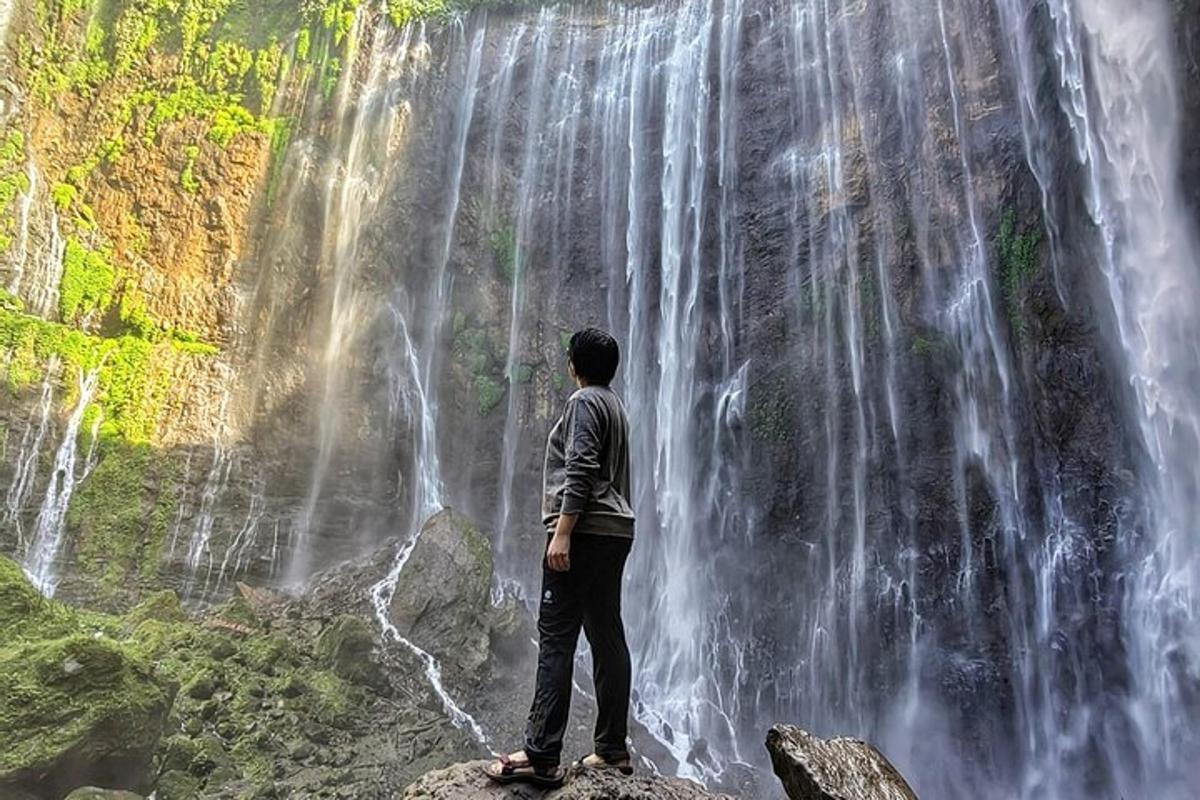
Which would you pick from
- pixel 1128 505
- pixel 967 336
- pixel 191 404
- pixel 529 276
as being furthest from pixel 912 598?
pixel 191 404

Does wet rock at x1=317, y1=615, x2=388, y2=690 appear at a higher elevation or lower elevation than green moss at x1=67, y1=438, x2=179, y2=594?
lower

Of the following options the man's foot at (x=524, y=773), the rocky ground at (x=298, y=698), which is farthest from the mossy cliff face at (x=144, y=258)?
the man's foot at (x=524, y=773)

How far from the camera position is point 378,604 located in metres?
11.4

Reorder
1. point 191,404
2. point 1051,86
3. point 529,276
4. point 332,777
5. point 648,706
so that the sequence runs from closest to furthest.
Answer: point 332,777 < point 1051,86 < point 648,706 < point 191,404 < point 529,276

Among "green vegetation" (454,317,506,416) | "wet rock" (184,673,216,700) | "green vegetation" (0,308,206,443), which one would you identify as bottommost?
"wet rock" (184,673,216,700)

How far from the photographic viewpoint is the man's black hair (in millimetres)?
3029

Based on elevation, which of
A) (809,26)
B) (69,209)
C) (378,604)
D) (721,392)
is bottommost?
(378,604)

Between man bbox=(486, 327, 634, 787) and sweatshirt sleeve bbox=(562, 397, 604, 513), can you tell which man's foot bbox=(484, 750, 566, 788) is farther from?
sweatshirt sleeve bbox=(562, 397, 604, 513)

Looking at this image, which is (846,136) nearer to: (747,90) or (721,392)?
(747,90)

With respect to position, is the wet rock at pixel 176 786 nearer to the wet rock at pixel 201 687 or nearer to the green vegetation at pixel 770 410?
the wet rock at pixel 201 687

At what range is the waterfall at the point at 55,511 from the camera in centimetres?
1116

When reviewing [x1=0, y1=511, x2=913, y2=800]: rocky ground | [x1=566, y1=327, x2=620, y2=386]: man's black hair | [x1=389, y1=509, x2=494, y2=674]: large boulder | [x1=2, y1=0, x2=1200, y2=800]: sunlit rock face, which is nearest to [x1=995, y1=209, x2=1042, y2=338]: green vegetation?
[x1=2, y1=0, x2=1200, y2=800]: sunlit rock face

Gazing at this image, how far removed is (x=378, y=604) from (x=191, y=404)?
4.74 metres

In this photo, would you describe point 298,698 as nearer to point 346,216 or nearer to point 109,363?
point 109,363
